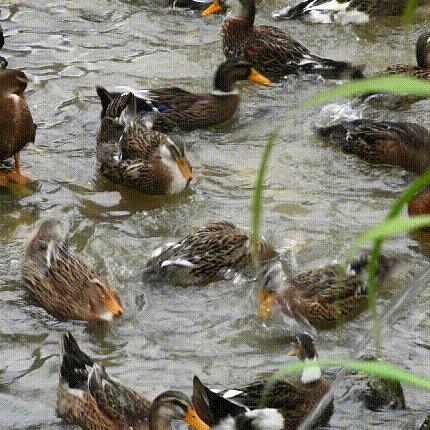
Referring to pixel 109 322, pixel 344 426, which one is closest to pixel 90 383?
pixel 109 322

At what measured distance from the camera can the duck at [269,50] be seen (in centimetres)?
847

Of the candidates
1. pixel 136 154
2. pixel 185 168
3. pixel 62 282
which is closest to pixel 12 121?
pixel 136 154

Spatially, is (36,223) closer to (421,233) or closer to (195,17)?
(421,233)

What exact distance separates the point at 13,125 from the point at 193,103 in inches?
60.0

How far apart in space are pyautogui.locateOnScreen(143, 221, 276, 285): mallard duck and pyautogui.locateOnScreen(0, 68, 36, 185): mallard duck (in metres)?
1.45

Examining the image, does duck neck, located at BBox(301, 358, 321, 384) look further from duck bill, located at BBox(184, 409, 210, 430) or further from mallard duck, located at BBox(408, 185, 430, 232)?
mallard duck, located at BBox(408, 185, 430, 232)

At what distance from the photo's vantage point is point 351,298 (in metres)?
5.54

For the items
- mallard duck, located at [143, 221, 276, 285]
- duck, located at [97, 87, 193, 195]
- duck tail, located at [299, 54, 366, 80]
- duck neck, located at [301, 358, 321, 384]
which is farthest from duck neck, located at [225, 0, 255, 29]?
duck neck, located at [301, 358, 321, 384]

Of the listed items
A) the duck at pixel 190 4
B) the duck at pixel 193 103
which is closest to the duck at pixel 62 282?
the duck at pixel 193 103

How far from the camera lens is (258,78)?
27.2ft

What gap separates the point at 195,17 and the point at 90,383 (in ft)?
18.3

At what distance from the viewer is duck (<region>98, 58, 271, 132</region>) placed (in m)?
7.75

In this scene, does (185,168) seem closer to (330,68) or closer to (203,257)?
(203,257)

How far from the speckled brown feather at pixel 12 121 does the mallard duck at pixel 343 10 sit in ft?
11.2
